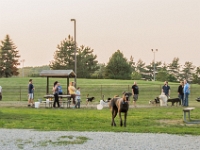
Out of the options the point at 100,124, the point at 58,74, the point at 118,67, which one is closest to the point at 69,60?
the point at 118,67

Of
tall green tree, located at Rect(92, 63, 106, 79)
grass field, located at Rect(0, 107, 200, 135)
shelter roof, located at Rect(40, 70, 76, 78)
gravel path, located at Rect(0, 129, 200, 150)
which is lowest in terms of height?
gravel path, located at Rect(0, 129, 200, 150)

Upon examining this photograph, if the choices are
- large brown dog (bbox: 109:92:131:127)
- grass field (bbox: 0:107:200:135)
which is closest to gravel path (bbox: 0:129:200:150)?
grass field (bbox: 0:107:200:135)

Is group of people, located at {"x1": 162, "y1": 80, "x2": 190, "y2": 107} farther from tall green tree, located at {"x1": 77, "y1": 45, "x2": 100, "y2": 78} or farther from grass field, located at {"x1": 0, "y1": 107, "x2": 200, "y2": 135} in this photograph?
tall green tree, located at {"x1": 77, "y1": 45, "x2": 100, "y2": 78}

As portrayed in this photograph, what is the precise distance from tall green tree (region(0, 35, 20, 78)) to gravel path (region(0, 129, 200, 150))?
8823 centimetres

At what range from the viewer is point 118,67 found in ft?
335

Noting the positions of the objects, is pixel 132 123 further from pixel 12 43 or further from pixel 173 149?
pixel 12 43

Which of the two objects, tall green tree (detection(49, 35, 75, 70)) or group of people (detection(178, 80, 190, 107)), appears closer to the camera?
group of people (detection(178, 80, 190, 107))

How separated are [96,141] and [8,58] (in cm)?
9315

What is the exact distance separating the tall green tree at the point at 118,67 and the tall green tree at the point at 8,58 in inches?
950

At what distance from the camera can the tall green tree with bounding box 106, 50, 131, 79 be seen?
101188 mm

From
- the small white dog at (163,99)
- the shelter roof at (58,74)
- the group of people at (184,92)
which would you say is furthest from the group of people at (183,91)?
Result: the shelter roof at (58,74)

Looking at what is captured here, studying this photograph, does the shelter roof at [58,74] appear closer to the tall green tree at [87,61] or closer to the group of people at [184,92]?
the group of people at [184,92]

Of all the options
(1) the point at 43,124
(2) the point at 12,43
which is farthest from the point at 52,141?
(2) the point at 12,43

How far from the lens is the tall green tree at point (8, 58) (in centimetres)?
9869
